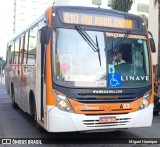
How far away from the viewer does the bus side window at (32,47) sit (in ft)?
28.3

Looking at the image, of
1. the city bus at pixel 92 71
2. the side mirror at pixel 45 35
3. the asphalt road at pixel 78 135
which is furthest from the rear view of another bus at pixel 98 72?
the asphalt road at pixel 78 135

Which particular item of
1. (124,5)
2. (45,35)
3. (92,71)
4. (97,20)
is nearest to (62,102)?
(92,71)

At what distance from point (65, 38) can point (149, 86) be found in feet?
7.10

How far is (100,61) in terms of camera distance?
24.0 feet

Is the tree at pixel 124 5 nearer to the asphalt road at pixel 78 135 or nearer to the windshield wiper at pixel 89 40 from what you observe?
the asphalt road at pixel 78 135

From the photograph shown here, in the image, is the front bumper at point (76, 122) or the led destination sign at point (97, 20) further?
the led destination sign at point (97, 20)

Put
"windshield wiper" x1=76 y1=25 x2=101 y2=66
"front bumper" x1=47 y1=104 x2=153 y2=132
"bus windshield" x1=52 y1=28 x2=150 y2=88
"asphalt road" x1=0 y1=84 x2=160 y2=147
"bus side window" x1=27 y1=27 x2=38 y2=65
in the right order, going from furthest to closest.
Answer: "bus side window" x1=27 y1=27 x2=38 y2=65, "asphalt road" x1=0 y1=84 x2=160 y2=147, "windshield wiper" x1=76 y1=25 x2=101 y2=66, "bus windshield" x1=52 y1=28 x2=150 y2=88, "front bumper" x1=47 y1=104 x2=153 y2=132

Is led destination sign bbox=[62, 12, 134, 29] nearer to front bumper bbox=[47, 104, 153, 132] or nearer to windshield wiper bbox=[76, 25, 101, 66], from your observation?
windshield wiper bbox=[76, 25, 101, 66]

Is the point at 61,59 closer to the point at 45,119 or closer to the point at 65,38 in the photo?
the point at 65,38

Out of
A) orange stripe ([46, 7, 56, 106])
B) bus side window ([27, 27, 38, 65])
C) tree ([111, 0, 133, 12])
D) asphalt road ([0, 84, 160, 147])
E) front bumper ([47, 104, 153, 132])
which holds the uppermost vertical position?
tree ([111, 0, 133, 12])

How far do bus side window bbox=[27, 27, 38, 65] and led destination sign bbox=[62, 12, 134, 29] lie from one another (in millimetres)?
1529

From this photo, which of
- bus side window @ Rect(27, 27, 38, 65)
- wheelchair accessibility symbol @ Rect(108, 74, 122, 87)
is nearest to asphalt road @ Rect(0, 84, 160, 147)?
wheelchair accessibility symbol @ Rect(108, 74, 122, 87)

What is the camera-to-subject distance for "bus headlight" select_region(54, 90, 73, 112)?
273 inches

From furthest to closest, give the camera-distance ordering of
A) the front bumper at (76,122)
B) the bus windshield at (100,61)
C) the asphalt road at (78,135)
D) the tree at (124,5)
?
the tree at (124,5) < the asphalt road at (78,135) < the bus windshield at (100,61) < the front bumper at (76,122)
